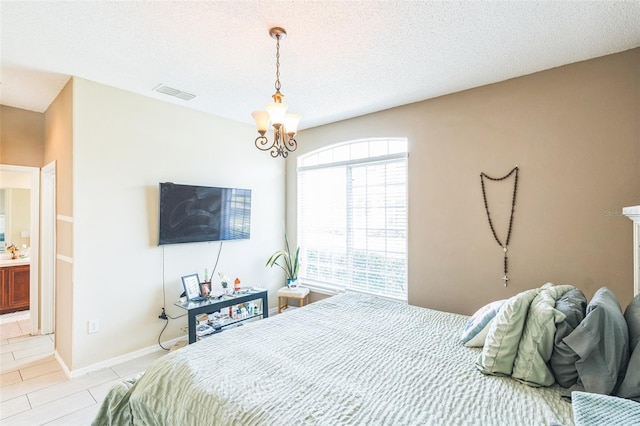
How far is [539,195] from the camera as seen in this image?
270cm

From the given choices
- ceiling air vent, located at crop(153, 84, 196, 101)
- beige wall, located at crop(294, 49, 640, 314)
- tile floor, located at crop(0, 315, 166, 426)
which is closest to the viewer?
tile floor, located at crop(0, 315, 166, 426)

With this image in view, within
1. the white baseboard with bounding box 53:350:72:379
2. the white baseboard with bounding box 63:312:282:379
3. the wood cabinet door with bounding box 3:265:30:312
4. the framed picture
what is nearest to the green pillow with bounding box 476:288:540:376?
the framed picture

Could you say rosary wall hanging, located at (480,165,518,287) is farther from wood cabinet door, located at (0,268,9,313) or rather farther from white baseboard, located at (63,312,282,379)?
wood cabinet door, located at (0,268,9,313)

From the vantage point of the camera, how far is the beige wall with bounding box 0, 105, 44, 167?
11.5ft

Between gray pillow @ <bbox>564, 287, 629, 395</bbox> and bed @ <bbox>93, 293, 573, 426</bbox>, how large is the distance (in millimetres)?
168

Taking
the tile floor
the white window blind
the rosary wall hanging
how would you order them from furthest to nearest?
the white window blind → the rosary wall hanging → the tile floor

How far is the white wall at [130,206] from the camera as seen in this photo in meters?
2.87

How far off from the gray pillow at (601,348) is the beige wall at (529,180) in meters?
1.40

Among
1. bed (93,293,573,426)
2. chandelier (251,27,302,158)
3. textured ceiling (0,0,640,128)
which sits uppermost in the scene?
textured ceiling (0,0,640,128)

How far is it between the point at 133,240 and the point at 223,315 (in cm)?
132

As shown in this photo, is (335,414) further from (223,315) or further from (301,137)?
(301,137)

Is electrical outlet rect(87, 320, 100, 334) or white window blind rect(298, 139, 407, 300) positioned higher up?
white window blind rect(298, 139, 407, 300)

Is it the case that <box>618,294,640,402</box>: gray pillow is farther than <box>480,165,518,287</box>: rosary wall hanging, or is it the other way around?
<box>480,165,518,287</box>: rosary wall hanging

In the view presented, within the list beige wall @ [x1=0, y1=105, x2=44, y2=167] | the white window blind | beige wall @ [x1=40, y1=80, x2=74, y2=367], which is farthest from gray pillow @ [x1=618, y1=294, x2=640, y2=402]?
beige wall @ [x1=0, y1=105, x2=44, y2=167]
